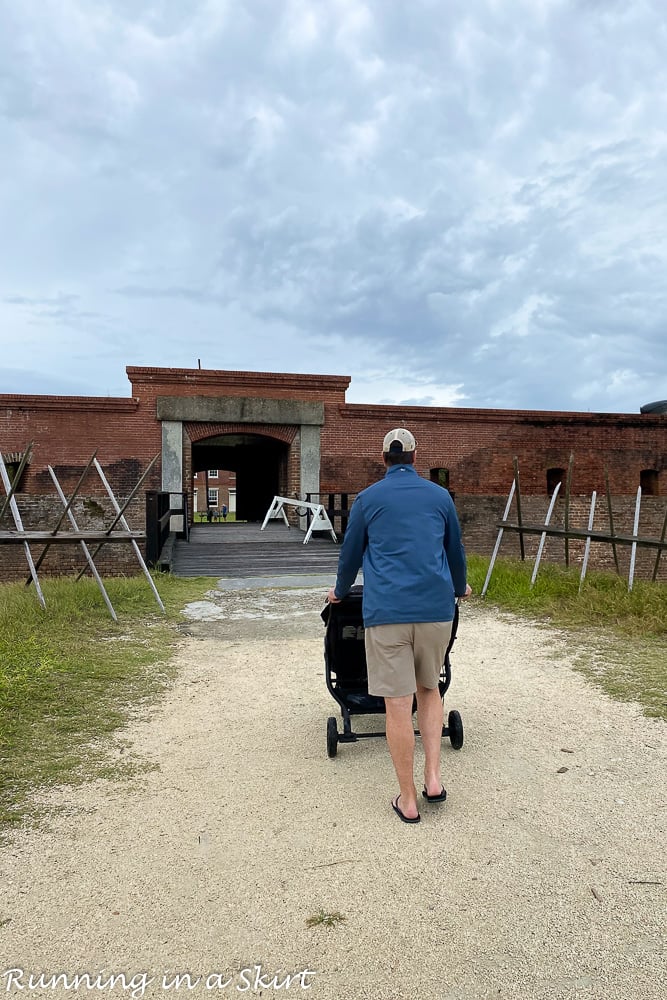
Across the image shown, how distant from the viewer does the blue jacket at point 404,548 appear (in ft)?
10.1

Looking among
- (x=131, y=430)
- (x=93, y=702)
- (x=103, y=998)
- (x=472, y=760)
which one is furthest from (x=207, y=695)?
(x=131, y=430)

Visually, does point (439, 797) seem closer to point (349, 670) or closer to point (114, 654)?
point (349, 670)

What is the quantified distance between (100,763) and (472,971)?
2364mm

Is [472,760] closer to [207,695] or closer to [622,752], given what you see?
[622,752]

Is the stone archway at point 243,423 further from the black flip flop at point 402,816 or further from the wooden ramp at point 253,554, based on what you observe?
the black flip flop at point 402,816

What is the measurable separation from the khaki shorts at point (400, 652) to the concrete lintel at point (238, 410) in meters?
14.7

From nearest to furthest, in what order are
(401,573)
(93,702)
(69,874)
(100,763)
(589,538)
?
(69,874), (401,573), (100,763), (93,702), (589,538)

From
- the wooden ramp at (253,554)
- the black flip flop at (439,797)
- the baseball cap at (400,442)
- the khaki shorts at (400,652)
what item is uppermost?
the baseball cap at (400,442)

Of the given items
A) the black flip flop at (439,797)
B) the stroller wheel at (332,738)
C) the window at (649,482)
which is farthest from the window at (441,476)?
the black flip flop at (439,797)

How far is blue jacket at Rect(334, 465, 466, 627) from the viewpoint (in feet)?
10.1

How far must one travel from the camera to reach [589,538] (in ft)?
29.5

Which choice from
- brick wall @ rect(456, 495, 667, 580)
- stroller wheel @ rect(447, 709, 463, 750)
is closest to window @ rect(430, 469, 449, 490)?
brick wall @ rect(456, 495, 667, 580)

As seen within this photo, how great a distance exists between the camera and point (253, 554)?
45.3ft

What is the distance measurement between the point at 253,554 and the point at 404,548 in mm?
10913
